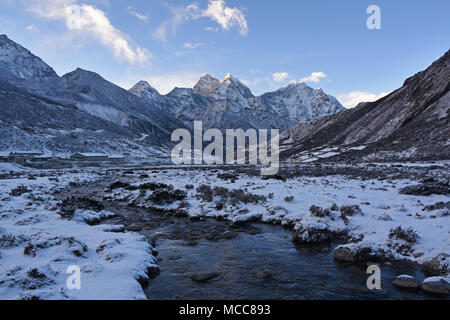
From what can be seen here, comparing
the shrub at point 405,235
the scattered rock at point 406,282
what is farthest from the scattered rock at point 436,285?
the shrub at point 405,235

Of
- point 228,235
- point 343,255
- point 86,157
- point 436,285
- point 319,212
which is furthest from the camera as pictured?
point 86,157

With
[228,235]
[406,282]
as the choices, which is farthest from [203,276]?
[406,282]

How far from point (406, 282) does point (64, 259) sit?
988 cm

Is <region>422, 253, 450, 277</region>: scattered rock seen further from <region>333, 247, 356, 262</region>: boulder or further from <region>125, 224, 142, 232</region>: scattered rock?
<region>125, 224, 142, 232</region>: scattered rock

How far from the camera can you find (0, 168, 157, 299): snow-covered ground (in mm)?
6156

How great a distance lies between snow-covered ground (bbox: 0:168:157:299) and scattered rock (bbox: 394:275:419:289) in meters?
6.79

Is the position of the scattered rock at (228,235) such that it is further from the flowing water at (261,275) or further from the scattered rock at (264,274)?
the scattered rock at (264,274)

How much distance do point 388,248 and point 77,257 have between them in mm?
10438

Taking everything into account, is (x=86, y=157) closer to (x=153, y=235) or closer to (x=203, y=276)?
(x=153, y=235)

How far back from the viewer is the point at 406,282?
7.04m

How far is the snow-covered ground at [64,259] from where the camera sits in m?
6.16

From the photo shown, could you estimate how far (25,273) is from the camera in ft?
21.9

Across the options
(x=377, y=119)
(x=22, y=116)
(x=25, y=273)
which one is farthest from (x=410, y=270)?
(x=22, y=116)
